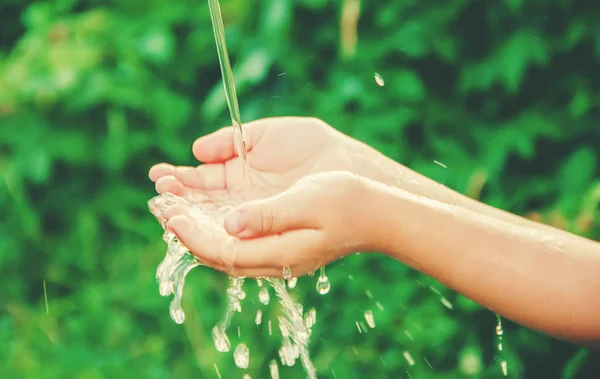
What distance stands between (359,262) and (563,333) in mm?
856

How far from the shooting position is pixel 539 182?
2.12 meters

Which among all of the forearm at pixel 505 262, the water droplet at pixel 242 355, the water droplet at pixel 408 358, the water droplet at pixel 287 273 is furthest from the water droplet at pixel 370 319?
the water droplet at pixel 287 273

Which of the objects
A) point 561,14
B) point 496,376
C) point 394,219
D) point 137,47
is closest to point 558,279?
point 394,219

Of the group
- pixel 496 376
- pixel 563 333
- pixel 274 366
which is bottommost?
pixel 274 366

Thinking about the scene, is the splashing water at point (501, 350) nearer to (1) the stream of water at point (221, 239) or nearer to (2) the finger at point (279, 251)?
(1) the stream of water at point (221, 239)

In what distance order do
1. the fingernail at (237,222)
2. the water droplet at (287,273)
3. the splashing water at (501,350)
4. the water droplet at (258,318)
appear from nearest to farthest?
1. the fingernail at (237,222)
2. the water droplet at (287,273)
3. the splashing water at (501,350)
4. the water droplet at (258,318)

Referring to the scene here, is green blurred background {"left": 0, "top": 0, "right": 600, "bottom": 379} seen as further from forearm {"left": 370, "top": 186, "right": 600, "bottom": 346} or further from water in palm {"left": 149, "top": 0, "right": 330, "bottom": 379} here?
forearm {"left": 370, "top": 186, "right": 600, "bottom": 346}

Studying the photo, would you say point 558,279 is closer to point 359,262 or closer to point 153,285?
point 359,262

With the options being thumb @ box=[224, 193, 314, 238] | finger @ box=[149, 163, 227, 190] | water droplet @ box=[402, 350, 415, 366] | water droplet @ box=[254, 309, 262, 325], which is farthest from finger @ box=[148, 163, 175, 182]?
water droplet @ box=[402, 350, 415, 366]

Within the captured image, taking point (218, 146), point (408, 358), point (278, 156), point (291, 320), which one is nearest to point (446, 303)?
point (408, 358)

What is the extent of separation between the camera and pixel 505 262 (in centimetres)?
138

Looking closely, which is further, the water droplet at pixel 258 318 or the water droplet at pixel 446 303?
the water droplet at pixel 258 318

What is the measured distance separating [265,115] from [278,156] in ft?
2.14

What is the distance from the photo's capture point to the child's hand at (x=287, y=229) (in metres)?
1.25
